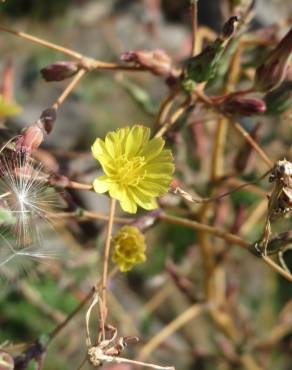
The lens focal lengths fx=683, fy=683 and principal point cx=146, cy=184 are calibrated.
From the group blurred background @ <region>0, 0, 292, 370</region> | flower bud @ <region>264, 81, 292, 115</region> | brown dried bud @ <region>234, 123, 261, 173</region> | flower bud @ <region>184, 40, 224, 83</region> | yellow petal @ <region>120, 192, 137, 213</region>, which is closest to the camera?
yellow petal @ <region>120, 192, 137, 213</region>

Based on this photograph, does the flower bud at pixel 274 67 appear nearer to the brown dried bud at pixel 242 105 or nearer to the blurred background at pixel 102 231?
the brown dried bud at pixel 242 105

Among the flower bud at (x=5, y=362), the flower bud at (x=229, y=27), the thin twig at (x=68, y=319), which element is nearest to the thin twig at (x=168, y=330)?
the thin twig at (x=68, y=319)

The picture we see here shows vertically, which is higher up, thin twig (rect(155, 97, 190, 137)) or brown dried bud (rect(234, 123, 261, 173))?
brown dried bud (rect(234, 123, 261, 173))

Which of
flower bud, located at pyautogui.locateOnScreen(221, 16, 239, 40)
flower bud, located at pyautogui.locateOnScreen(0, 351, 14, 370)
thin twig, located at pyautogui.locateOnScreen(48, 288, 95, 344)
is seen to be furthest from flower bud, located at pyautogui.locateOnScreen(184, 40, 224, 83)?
flower bud, located at pyautogui.locateOnScreen(0, 351, 14, 370)

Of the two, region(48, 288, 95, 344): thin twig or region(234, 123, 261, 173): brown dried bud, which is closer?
region(48, 288, 95, 344): thin twig

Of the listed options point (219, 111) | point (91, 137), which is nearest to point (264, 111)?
point (219, 111)

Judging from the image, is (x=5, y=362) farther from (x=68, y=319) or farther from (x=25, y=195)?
(x=25, y=195)

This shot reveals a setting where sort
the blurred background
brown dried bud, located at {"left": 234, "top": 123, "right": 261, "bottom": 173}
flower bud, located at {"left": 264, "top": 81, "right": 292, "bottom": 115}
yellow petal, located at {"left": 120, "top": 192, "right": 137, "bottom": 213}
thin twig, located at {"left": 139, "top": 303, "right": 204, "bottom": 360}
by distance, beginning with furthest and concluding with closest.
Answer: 1. the blurred background
2. thin twig, located at {"left": 139, "top": 303, "right": 204, "bottom": 360}
3. brown dried bud, located at {"left": 234, "top": 123, "right": 261, "bottom": 173}
4. flower bud, located at {"left": 264, "top": 81, "right": 292, "bottom": 115}
5. yellow petal, located at {"left": 120, "top": 192, "right": 137, "bottom": 213}

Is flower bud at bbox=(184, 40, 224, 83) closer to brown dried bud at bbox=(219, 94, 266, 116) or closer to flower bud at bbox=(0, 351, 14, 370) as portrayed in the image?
brown dried bud at bbox=(219, 94, 266, 116)

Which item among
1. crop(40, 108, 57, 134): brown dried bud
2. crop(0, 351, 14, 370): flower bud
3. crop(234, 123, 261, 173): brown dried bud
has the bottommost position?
crop(0, 351, 14, 370): flower bud
